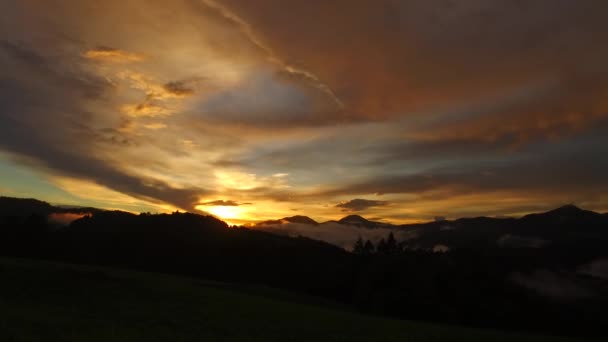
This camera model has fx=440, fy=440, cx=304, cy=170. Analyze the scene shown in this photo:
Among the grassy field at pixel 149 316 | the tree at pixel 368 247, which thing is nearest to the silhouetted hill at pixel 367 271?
the tree at pixel 368 247

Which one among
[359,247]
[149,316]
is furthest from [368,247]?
[149,316]

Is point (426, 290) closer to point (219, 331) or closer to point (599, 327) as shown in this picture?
point (219, 331)

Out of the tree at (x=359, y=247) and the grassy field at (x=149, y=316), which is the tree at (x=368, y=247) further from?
the grassy field at (x=149, y=316)

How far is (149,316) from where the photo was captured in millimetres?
36000

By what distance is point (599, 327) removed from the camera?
454 ft

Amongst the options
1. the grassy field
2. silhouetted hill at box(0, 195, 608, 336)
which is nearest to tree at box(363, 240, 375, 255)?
silhouetted hill at box(0, 195, 608, 336)

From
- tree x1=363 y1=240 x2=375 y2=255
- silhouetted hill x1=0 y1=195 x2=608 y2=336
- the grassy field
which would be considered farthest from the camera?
tree x1=363 y1=240 x2=375 y2=255

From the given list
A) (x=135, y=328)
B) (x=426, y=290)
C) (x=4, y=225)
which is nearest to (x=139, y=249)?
(x=4, y=225)

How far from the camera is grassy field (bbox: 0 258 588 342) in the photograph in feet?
95.7

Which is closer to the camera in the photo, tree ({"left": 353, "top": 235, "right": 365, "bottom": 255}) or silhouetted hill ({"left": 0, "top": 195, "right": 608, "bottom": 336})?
silhouetted hill ({"left": 0, "top": 195, "right": 608, "bottom": 336})

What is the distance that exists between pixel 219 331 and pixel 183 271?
135m

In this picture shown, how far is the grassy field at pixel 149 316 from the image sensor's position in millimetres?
29156

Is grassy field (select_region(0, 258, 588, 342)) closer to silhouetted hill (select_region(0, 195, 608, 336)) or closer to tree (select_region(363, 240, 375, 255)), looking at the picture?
silhouetted hill (select_region(0, 195, 608, 336))

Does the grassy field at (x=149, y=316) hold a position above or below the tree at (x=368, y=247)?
below
